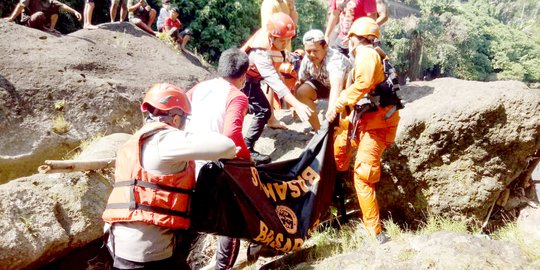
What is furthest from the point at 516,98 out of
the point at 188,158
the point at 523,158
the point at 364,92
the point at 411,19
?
the point at 411,19

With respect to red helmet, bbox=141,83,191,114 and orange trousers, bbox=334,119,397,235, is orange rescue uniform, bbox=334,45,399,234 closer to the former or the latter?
orange trousers, bbox=334,119,397,235

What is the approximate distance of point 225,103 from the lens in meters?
3.65

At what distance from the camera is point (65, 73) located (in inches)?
312

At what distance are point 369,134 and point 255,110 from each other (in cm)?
153

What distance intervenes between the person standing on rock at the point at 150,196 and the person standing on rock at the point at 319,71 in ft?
6.88

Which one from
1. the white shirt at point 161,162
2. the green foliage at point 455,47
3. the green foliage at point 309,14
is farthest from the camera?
the green foliage at point 455,47

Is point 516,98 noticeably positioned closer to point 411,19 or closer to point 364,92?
point 364,92

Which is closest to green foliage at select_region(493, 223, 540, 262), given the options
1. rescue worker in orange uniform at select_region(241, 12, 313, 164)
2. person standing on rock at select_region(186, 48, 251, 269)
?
rescue worker in orange uniform at select_region(241, 12, 313, 164)

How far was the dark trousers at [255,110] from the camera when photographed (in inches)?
205

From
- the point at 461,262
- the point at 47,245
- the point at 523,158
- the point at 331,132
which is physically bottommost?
the point at 47,245

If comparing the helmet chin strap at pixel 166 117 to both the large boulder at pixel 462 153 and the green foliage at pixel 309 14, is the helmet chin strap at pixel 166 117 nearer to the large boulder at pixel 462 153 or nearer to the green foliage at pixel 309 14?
the large boulder at pixel 462 153

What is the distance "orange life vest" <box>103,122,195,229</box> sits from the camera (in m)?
2.83

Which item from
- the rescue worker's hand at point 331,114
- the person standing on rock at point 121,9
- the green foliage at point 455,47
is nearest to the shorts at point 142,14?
the person standing on rock at point 121,9

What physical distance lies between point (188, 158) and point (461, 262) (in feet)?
8.12
